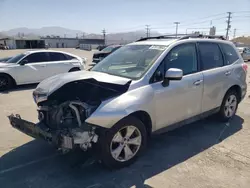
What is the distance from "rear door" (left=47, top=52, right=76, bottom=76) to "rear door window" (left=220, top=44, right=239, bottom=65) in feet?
23.1

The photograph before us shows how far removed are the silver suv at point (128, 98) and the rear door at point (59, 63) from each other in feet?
19.8

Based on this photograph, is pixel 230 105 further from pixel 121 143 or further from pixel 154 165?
pixel 121 143

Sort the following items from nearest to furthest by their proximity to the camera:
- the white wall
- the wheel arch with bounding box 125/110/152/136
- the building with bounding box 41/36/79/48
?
the wheel arch with bounding box 125/110/152/136, the building with bounding box 41/36/79/48, the white wall

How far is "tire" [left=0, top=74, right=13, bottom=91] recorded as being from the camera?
345 inches

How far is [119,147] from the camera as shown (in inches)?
130

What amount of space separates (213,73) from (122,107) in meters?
2.29

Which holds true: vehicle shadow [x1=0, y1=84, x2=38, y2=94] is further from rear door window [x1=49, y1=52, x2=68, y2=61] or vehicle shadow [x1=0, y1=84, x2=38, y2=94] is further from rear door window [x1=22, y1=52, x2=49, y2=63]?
rear door window [x1=49, y1=52, x2=68, y2=61]

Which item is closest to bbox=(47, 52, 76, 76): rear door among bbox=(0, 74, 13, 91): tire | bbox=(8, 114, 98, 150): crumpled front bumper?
bbox=(0, 74, 13, 91): tire

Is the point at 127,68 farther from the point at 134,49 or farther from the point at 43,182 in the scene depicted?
the point at 43,182

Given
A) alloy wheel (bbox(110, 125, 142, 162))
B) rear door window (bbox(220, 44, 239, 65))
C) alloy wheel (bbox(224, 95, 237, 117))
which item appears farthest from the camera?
alloy wheel (bbox(224, 95, 237, 117))

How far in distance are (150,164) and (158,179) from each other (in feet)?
1.25

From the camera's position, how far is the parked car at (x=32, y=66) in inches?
350

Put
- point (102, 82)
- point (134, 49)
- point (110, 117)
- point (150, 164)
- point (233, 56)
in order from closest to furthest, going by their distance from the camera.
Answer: point (110, 117), point (102, 82), point (150, 164), point (134, 49), point (233, 56)

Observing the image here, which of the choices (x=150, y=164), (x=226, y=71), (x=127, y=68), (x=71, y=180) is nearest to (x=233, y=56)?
(x=226, y=71)
